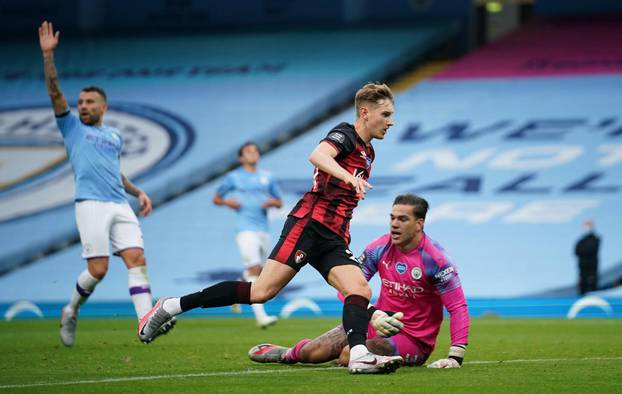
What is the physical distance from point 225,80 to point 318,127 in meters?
3.71

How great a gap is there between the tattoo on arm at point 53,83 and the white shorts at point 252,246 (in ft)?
20.7

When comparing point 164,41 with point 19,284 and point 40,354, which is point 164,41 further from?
point 40,354

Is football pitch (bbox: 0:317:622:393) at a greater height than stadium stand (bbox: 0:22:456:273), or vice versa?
football pitch (bbox: 0:317:622:393)

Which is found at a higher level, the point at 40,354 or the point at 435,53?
the point at 40,354

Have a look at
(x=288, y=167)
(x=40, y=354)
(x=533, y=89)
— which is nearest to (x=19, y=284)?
(x=288, y=167)

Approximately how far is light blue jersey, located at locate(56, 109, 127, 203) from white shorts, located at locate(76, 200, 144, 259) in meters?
0.09

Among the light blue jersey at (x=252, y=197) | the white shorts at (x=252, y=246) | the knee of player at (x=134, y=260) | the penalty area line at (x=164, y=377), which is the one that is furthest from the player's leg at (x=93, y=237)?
the light blue jersey at (x=252, y=197)

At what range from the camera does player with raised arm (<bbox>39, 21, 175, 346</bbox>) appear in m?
11.3

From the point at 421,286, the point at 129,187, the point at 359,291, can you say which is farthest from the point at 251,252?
the point at 359,291

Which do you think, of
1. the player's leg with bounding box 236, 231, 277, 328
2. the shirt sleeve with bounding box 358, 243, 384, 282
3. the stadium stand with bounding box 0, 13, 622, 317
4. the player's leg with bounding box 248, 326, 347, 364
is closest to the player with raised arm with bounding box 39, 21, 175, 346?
the player's leg with bounding box 248, 326, 347, 364

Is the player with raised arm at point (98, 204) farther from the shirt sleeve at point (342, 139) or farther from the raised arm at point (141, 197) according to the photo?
the shirt sleeve at point (342, 139)

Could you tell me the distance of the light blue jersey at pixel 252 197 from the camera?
1714 centimetres

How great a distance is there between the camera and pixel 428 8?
33125mm

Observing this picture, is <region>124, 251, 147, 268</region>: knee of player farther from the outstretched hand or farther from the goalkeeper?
the goalkeeper
